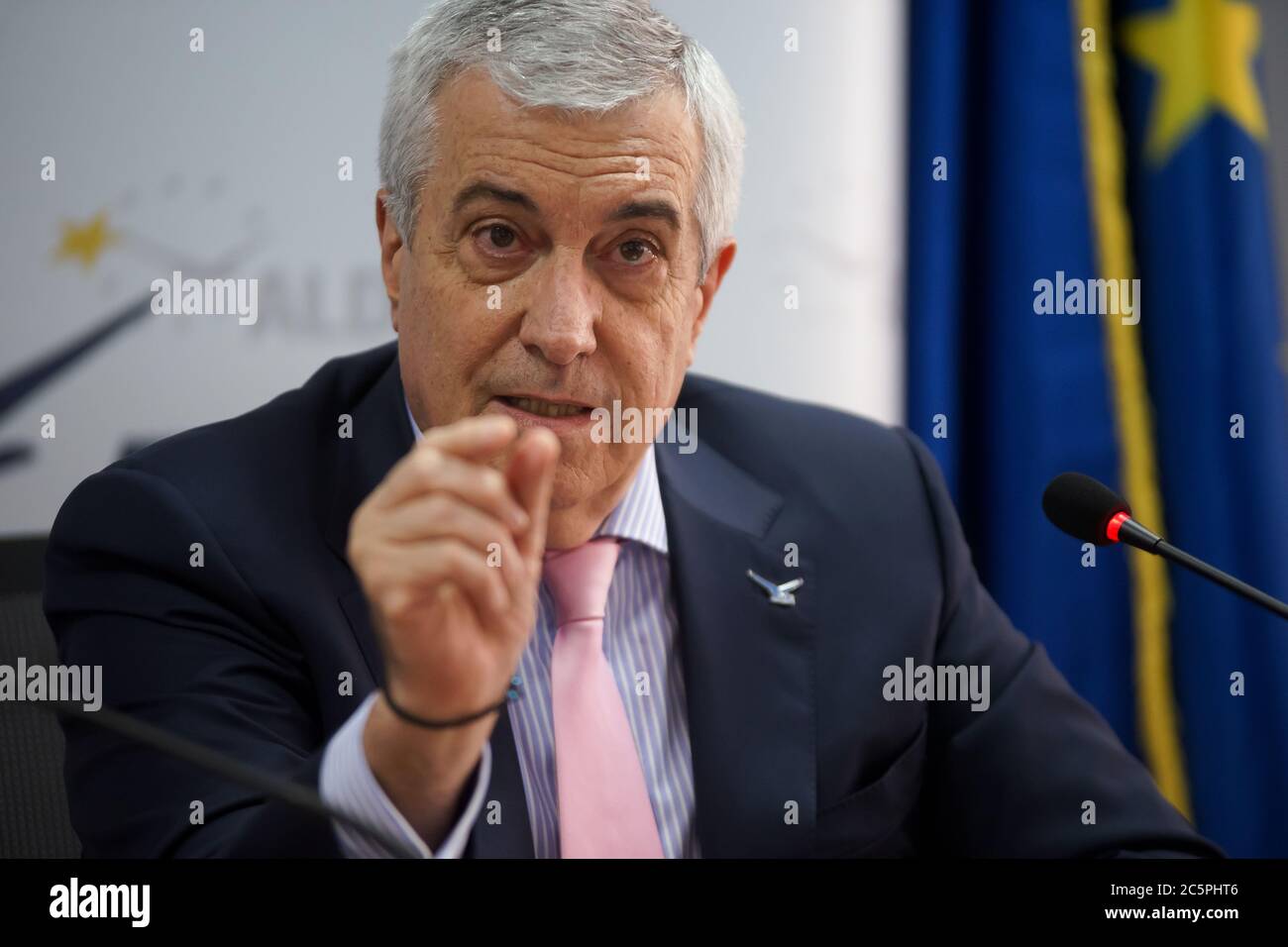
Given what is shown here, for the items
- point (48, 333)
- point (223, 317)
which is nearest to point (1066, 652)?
point (223, 317)

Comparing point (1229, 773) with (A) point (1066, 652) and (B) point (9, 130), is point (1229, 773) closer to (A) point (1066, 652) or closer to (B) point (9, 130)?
(A) point (1066, 652)

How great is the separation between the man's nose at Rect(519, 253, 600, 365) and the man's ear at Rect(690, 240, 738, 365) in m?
0.24

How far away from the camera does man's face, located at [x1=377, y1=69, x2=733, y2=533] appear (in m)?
1.50

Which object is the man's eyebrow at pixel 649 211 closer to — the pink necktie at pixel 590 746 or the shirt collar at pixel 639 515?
the shirt collar at pixel 639 515

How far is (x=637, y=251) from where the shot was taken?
157 cm

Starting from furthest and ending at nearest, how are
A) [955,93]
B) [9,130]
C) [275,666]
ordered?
[955,93]
[9,130]
[275,666]

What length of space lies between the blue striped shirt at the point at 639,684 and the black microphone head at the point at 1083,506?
19.9 inches

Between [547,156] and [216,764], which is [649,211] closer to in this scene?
[547,156]

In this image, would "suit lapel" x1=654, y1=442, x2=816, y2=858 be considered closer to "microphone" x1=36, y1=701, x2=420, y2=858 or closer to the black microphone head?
the black microphone head

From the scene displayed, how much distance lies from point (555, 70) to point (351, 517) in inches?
23.6

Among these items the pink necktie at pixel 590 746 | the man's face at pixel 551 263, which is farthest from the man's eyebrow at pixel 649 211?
the pink necktie at pixel 590 746

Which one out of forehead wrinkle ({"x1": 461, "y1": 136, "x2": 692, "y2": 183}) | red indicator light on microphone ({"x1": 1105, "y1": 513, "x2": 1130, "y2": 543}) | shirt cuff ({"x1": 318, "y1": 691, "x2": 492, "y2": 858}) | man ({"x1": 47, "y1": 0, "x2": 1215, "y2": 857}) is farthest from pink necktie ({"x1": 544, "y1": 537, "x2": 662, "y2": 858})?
red indicator light on microphone ({"x1": 1105, "y1": 513, "x2": 1130, "y2": 543})
